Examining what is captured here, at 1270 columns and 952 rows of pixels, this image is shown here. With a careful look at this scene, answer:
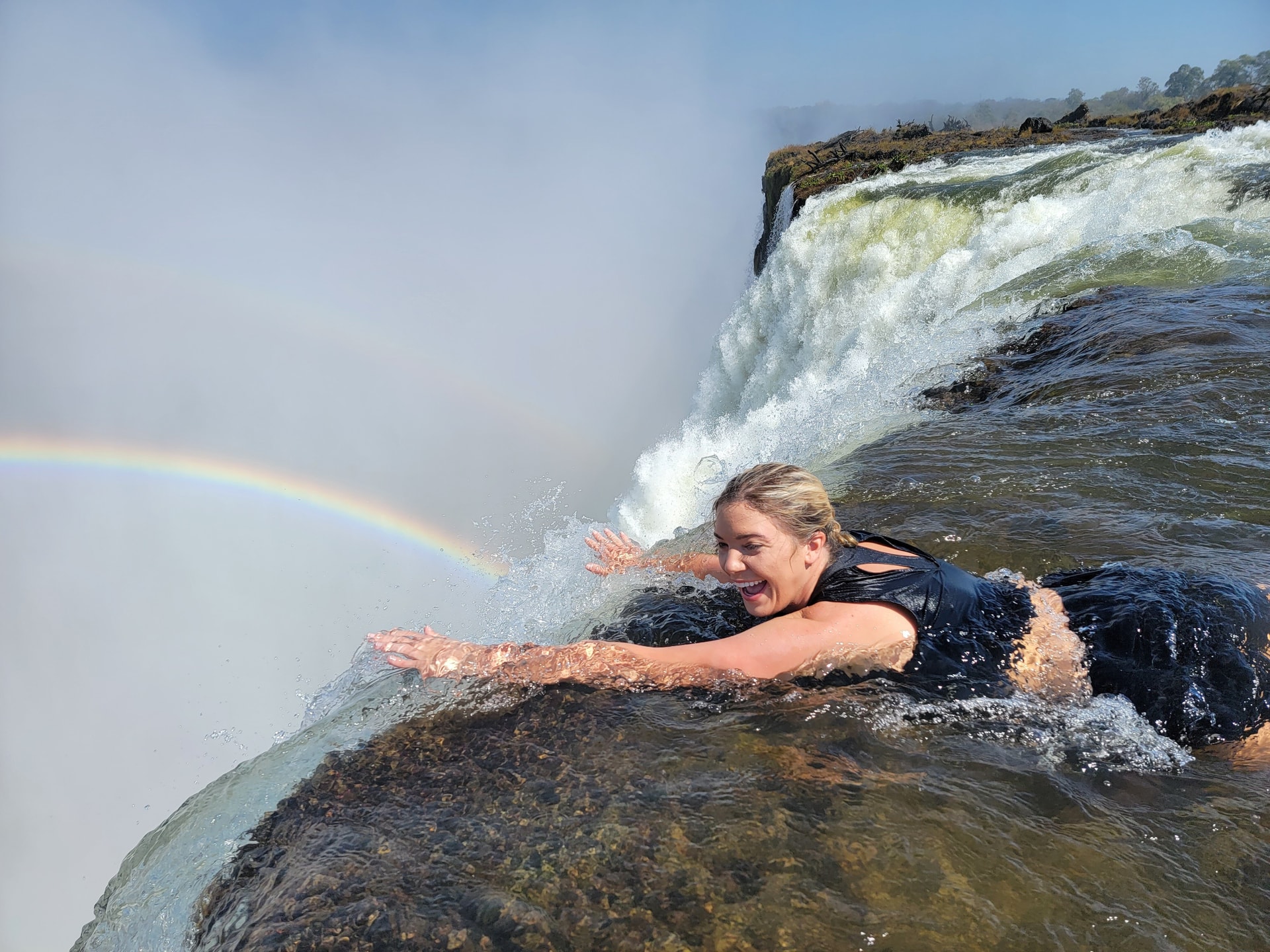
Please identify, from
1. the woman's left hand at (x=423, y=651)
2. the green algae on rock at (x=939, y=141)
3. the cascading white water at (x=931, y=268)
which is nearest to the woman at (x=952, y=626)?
the woman's left hand at (x=423, y=651)

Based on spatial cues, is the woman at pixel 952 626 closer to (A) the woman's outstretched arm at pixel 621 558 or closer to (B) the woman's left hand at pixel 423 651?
(B) the woman's left hand at pixel 423 651

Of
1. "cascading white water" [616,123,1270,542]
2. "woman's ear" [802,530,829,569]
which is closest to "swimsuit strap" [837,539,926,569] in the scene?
"woman's ear" [802,530,829,569]

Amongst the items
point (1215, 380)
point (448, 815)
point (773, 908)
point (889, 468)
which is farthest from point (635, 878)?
point (1215, 380)

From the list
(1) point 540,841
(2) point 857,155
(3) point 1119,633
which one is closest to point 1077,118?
(2) point 857,155

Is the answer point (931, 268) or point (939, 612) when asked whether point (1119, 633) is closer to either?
point (939, 612)

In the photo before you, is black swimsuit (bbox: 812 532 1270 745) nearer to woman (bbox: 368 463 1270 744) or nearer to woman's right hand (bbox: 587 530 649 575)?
woman (bbox: 368 463 1270 744)

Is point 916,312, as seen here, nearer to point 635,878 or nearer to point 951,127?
point 635,878

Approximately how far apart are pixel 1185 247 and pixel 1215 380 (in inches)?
174

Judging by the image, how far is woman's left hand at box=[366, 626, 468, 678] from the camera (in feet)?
10.7

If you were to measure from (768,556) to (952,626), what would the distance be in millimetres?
762

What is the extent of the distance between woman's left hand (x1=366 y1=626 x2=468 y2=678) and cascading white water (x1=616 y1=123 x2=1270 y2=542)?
A: 4.36m

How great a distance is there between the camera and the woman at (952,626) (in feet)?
8.98

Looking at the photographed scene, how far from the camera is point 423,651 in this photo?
3277mm

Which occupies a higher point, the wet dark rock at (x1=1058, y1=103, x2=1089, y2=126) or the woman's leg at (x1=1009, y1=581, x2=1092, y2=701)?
the wet dark rock at (x1=1058, y1=103, x2=1089, y2=126)
